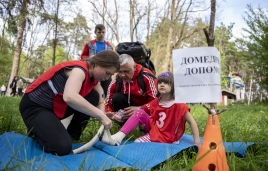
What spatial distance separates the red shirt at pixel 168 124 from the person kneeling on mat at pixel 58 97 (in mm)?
741

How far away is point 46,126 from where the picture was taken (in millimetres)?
1936

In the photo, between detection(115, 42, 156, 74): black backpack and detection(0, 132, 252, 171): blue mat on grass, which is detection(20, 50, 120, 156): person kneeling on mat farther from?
detection(115, 42, 156, 74): black backpack

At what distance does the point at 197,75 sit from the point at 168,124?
1178 mm

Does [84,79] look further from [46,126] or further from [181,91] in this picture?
[181,91]

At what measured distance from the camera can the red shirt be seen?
2279 mm

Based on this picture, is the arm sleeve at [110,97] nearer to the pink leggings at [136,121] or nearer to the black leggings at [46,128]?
the pink leggings at [136,121]

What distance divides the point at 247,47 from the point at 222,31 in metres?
28.0

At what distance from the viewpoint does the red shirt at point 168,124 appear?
2.28m

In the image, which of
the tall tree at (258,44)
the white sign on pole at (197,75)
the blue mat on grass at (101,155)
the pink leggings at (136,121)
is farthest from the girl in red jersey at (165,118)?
the tall tree at (258,44)

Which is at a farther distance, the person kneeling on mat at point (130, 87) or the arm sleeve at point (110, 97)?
the arm sleeve at point (110, 97)

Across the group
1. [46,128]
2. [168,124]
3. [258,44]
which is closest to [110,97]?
[168,124]

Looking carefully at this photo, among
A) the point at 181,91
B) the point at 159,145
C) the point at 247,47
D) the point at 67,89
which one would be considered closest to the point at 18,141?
the point at 67,89

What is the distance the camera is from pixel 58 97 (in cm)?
207

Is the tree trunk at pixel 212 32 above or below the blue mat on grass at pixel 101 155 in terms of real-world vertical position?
above
